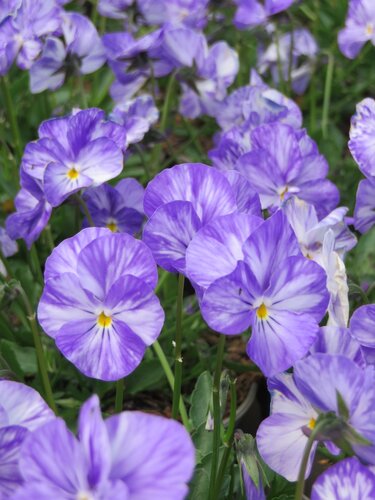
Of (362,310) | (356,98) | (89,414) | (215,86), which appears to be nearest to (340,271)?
(362,310)

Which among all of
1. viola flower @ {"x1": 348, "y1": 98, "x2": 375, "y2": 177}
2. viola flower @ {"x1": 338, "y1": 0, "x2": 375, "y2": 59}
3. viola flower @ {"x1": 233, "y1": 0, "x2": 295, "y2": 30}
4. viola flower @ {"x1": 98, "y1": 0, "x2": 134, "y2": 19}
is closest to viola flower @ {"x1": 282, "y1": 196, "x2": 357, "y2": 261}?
viola flower @ {"x1": 348, "y1": 98, "x2": 375, "y2": 177}

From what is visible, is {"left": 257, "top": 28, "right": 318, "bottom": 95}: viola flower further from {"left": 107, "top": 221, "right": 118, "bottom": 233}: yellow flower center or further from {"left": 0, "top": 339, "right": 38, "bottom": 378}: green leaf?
{"left": 0, "top": 339, "right": 38, "bottom": 378}: green leaf

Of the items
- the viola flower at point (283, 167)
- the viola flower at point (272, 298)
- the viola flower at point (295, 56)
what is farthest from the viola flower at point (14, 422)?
the viola flower at point (295, 56)

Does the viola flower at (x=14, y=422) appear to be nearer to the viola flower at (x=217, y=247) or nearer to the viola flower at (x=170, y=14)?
the viola flower at (x=217, y=247)

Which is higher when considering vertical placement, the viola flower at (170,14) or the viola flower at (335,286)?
the viola flower at (335,286)

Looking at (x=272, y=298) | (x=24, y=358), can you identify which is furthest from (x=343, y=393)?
(x=24, y=358)

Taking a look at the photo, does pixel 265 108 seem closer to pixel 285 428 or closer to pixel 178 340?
pixel 178 340
